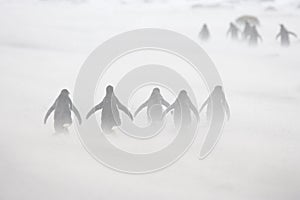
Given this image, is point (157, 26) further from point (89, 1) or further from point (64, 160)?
point (64, 160)

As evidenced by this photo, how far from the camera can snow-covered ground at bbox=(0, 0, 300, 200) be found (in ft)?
3.23

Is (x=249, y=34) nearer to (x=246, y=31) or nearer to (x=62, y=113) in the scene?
(x=246, y=31)

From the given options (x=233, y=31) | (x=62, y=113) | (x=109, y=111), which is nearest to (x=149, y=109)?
(x=109, y=111)

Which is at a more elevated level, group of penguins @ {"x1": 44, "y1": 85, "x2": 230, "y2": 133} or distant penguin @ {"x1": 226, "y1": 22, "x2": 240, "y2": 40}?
distant penguin @ {"x1": 226, "y1": 22, "x2": 240, "y2": 40}

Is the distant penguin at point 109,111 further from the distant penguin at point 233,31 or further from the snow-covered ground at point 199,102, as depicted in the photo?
the distant penguin at point 233,31

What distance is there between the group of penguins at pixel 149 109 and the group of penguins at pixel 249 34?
23 cm

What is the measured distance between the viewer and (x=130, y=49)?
1117mm

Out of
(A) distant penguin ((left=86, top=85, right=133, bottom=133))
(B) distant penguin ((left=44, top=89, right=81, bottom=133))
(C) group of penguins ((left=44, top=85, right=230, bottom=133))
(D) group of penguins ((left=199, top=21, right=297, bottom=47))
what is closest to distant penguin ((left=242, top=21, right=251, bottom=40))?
(D) group of penguins ((left=199, top=21, right=297, bottom=47))

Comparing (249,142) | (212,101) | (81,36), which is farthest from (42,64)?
(249,142)

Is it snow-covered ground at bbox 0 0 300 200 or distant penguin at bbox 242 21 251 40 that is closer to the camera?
snow-covered ground at bbox 0 0 300 200

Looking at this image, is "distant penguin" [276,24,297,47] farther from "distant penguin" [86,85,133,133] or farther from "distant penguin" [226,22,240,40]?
"distant penguin" [86,85,133,133]

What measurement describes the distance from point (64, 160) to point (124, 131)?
6.8 inches

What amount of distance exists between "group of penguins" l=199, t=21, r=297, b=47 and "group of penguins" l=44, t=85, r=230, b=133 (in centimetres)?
23

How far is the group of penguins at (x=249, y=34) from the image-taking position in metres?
1.22
